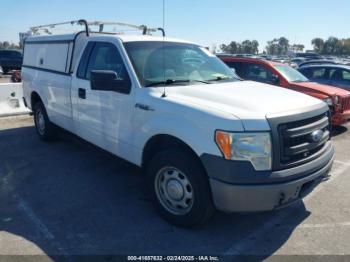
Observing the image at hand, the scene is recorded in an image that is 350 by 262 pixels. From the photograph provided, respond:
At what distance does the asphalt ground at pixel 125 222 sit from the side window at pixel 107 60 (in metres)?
1.55

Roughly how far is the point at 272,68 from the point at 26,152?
241 inches

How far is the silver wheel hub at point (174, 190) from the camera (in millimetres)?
3662

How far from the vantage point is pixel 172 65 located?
448 cm

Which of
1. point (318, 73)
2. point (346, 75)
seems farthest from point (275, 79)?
point (346, 75)

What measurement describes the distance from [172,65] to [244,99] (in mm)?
1240

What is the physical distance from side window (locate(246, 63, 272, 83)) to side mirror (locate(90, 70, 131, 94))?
226 inches

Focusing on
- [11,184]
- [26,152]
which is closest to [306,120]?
[11,184]

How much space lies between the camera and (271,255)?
333 centimetres

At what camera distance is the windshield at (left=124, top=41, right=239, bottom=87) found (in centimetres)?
422

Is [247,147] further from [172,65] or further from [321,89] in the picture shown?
[321,89]

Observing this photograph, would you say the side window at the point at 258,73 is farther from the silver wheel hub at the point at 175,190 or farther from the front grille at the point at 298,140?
the silver wheel hub at the point at 175,190

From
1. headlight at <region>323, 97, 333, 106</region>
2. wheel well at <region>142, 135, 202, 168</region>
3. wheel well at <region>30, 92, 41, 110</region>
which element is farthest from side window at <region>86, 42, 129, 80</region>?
headlight at <region>323, 97, 333, 106</region>

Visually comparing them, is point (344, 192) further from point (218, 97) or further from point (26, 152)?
point (26, 152)

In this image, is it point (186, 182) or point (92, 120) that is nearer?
point (186, 182)
